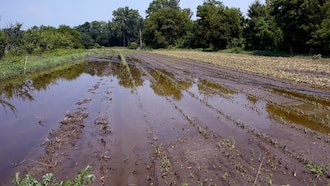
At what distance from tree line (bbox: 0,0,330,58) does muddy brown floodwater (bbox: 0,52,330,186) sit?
17030mm

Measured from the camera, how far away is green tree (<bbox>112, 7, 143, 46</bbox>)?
9875cm

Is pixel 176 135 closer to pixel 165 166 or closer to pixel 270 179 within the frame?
pixel 165 166

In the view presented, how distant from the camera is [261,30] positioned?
3916 cm

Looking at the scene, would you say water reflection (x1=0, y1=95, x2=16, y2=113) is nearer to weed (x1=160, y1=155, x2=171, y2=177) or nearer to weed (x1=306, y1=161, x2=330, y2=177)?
weed (x1=160, y1=155, x2=171, y2=177)

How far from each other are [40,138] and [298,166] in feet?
20.1

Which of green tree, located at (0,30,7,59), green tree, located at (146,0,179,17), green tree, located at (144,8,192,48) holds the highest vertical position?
green tree, located at (146,0,179,17)

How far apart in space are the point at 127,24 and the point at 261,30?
68188 mm

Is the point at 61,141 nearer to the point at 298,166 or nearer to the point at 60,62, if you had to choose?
the point at 298,166

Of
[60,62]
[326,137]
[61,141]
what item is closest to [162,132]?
[61,141]

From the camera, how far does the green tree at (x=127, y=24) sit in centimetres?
9875

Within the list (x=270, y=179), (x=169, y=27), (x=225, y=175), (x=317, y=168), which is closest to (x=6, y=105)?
(x=225, y=175)

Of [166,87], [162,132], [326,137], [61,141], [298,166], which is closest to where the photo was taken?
[298,166]

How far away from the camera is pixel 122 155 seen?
21.4 feet

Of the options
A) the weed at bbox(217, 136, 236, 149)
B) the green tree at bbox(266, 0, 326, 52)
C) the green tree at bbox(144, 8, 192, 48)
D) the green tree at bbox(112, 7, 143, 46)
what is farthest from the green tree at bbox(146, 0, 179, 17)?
the weed at bbox(217, 136, 236, 149)
